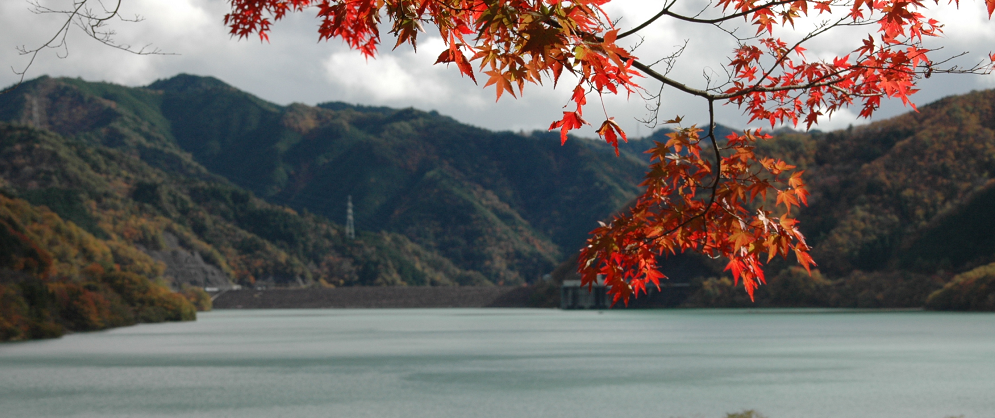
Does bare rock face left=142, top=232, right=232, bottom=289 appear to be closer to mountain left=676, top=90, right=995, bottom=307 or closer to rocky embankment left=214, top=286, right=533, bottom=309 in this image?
rocky embankment left=214, top=286, right=533, bottom=309

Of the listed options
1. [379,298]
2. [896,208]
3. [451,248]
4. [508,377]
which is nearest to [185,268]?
[379,298]

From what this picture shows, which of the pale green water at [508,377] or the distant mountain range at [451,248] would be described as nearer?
the pale green water at [508,377]

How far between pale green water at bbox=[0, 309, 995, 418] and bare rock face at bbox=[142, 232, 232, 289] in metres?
66.6

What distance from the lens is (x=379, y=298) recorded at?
344 feet

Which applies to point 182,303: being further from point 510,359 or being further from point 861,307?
point 861,307

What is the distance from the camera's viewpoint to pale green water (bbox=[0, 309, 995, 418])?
51.2ft

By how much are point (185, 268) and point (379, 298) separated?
22.4m

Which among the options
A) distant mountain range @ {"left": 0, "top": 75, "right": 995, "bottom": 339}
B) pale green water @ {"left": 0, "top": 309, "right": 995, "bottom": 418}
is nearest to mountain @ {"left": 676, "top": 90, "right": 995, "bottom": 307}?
distant mountain range @ {"left": 0, "top": 75, "right": 995, "bottom": 339}

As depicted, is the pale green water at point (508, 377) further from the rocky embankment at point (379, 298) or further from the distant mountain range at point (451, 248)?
A: the rocky embankment at point (379, 298)

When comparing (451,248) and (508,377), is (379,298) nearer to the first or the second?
(451,248)

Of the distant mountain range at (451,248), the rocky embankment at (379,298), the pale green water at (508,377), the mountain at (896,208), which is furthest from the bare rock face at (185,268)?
the pale green water at (508,377)

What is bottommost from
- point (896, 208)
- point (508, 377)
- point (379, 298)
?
point (508, 377)

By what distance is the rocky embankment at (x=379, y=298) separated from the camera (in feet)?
331

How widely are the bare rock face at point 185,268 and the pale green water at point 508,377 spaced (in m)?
66.6
